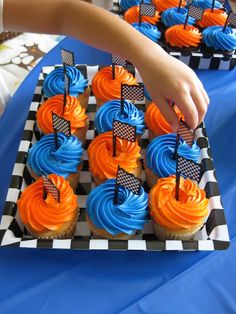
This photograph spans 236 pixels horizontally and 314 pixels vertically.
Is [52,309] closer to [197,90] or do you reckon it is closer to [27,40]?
[197,90]

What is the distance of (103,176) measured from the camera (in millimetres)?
1435

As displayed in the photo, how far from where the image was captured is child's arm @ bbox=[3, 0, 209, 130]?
1.15 m

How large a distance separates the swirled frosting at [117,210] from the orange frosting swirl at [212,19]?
1291 mm

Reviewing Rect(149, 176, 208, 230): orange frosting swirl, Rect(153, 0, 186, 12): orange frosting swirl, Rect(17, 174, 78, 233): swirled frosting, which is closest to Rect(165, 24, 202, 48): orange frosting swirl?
Rect(153, 0, 186, 12): orange frosting swirl

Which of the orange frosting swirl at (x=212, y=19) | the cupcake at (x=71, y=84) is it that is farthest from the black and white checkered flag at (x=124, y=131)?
the orange frosting swirl at (x=212, y=19)

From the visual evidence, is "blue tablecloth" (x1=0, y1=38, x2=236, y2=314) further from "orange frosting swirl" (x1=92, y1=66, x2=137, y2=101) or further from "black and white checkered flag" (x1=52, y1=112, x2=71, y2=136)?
"orange frosting swirl" (x1=92, y1=66, x2=137, y2=101)

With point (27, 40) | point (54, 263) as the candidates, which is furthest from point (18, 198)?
point (27, 40)

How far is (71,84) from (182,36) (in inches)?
27.5

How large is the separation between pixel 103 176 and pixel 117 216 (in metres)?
0.21

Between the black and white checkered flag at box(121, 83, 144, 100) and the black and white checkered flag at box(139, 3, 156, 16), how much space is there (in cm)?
73

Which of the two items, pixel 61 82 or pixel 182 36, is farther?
pixel 182 36

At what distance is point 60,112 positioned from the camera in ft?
5.30

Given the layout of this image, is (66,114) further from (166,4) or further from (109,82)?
(166,4)

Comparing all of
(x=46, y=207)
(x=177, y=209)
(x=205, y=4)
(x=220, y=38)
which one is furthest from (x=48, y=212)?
(x=205, y=4)
